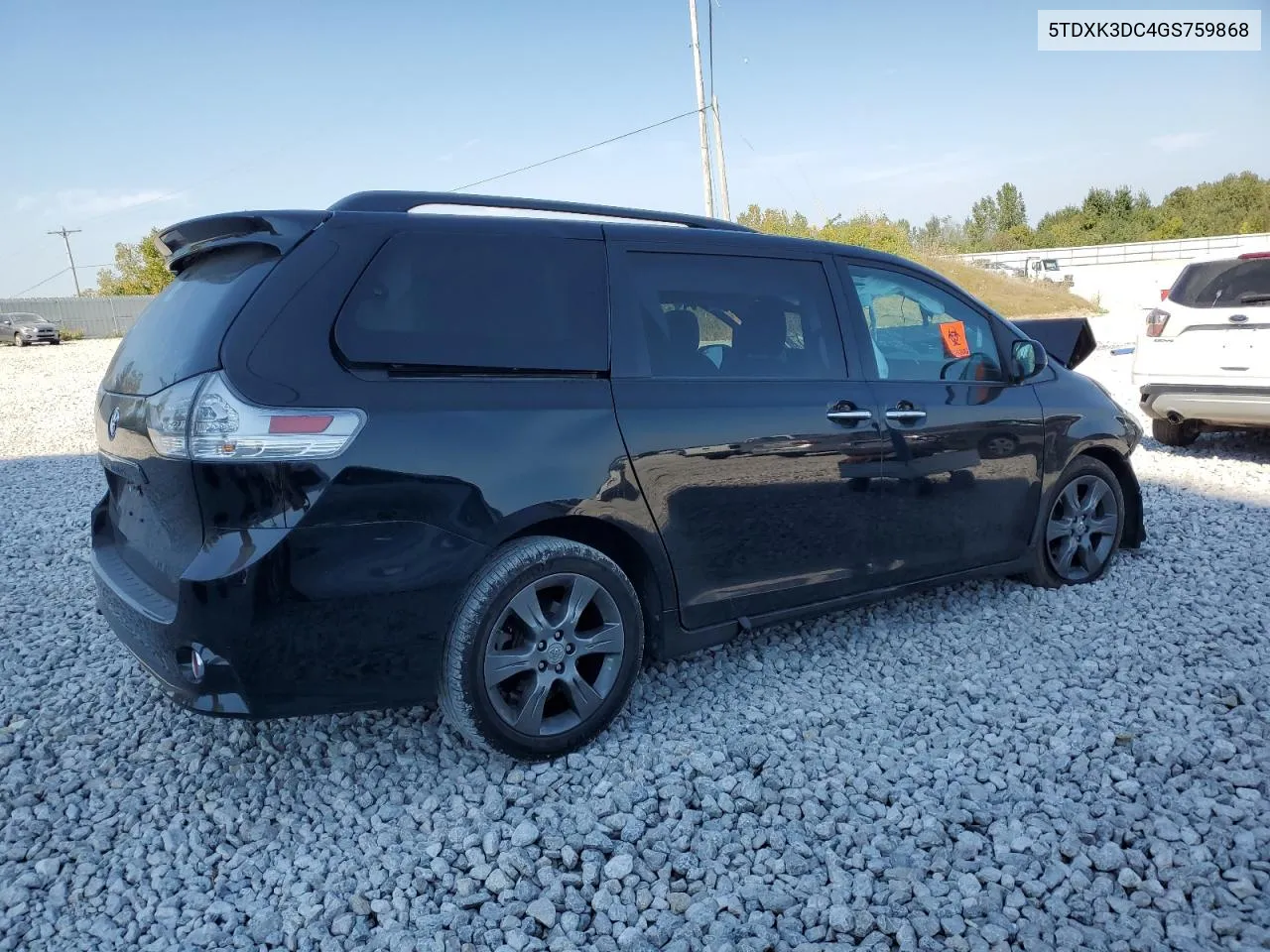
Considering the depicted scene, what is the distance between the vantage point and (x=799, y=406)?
3.54 meters

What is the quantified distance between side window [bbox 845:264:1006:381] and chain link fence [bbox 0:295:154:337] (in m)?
48.6

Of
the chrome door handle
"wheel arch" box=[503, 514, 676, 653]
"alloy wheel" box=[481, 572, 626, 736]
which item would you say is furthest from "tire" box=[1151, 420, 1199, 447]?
"alloy wheel" box=[481, 572, 626, 736]

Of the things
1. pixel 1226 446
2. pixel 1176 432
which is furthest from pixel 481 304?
pixel 1226 446

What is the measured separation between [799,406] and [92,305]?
171 feet

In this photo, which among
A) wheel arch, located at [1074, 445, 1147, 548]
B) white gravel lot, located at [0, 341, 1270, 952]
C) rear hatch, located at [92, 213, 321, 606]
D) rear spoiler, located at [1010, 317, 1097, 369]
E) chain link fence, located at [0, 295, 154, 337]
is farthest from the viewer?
chain link fence, located at [0, 295, 154, 337]

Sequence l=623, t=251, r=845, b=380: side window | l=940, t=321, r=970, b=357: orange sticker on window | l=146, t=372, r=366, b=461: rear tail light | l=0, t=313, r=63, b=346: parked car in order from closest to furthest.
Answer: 1. l=146, t=372, r=366, b=461: rear tail light
2. l=623, t=251, r=845, b=380: side window
3. l=940, t=321, r=970, b=357: orange sticker on window
4. l=0, t=313, r=63, b=346: parked car

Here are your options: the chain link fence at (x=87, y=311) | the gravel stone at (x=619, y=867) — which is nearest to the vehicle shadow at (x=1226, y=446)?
the gravel stone at (x=619, y=867)

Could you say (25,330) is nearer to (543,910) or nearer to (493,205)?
(493,205)

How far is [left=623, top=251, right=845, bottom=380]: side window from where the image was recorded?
130 inches

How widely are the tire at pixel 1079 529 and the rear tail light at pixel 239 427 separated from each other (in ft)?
11.3

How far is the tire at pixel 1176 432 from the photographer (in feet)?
27.3

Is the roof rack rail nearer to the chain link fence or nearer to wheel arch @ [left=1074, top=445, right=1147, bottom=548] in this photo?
wheel arch @ [left=1074, top=445, right=1147, bottom=548]

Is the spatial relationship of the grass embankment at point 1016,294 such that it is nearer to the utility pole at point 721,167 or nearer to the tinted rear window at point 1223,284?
the utility pole at point 721,167

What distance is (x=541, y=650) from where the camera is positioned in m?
3.00
